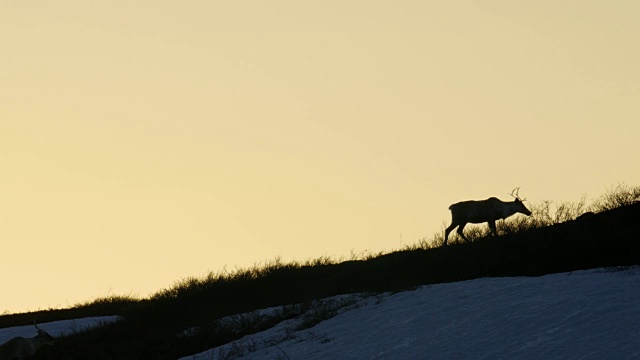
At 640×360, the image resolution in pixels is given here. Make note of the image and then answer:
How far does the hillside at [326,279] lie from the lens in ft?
66.7

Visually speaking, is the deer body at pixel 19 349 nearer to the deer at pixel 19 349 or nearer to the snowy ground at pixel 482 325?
the deer at pixel 19 349

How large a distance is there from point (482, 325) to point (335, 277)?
11776 millimetres

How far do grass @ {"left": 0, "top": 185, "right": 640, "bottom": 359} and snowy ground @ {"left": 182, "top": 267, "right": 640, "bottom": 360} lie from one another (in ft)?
4.05

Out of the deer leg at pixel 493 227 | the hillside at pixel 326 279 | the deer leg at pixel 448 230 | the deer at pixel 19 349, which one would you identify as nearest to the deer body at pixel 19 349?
the deer at pixel 19 349

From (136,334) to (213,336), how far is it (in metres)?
4.44

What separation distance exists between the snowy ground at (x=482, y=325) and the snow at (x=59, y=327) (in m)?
9.62

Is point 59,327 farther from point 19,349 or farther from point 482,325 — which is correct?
point 482,325

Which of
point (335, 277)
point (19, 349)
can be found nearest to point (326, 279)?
point (335, 277)

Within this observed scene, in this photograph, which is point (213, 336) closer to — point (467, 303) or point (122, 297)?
point (467, 303)

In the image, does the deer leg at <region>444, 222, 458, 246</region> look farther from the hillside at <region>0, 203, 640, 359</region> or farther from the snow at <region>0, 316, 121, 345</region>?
the snow at <region>0, 316, 121, 345</region>

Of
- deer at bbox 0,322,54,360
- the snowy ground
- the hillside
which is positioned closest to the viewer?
the snowy ground

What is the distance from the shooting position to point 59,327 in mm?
28828

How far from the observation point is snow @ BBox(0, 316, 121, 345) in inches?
1099

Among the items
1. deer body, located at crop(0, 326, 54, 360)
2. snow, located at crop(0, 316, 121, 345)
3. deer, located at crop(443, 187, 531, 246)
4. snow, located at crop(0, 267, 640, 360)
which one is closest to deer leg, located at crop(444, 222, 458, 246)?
deer, located at crop(443, 187, 531, 246)
